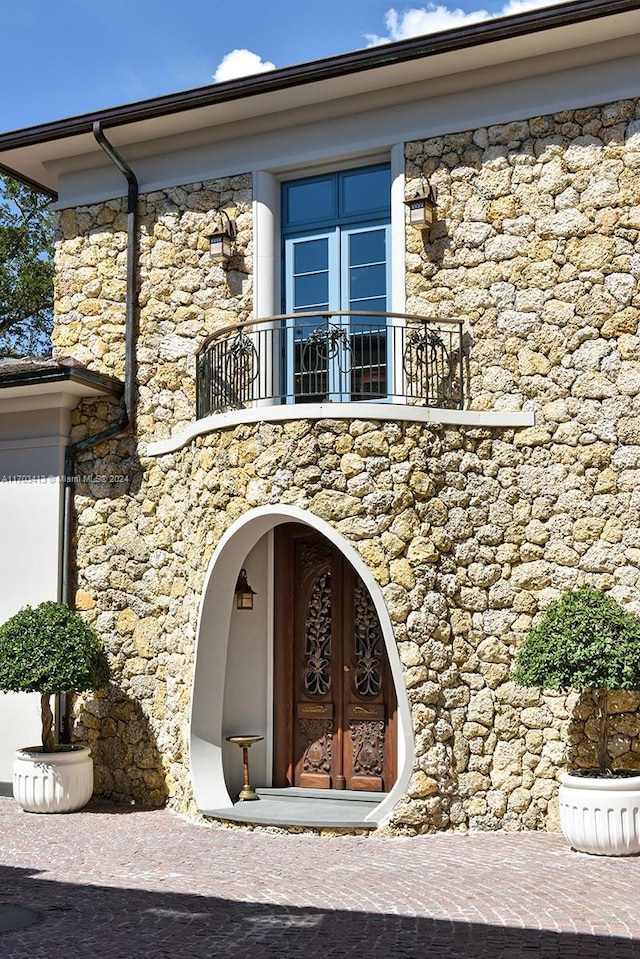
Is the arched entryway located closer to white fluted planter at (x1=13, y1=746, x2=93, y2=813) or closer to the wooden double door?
the wooden double door

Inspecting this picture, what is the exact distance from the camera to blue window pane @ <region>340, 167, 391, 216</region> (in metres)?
11.1

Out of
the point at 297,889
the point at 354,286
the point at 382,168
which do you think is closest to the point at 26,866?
the point at 297,889

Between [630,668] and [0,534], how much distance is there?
7035 millimetres

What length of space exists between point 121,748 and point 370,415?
4.57 m

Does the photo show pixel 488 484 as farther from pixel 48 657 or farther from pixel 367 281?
pixel 48 657

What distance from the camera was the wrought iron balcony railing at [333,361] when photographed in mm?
10414

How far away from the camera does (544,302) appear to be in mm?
10172

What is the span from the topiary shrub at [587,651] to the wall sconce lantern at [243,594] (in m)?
3.11

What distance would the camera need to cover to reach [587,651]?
870cm

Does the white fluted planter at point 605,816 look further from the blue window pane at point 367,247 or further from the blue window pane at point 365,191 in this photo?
the blue window pane at point 365,191

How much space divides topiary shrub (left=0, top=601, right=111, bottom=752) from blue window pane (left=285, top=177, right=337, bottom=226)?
16.1 ft

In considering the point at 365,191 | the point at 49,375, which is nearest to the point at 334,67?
the point at 365,191

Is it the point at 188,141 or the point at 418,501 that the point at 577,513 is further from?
the point at 188,141

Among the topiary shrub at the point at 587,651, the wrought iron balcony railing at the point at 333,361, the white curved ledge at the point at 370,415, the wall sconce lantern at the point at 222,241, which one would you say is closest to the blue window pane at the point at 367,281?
the wrought iron balcony railing at the point at 333,361
